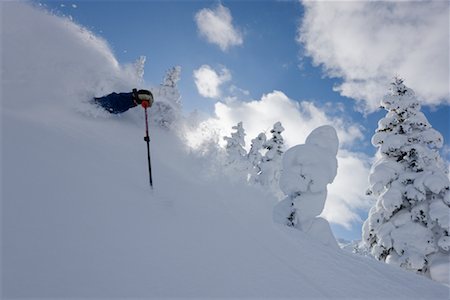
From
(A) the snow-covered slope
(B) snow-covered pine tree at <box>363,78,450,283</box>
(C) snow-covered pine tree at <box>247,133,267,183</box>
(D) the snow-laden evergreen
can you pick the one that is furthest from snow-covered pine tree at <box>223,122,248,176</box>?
(A) the snow-covered slope

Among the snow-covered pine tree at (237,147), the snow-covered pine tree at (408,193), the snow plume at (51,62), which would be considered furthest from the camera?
the snow-covered pine tree at (237,147)

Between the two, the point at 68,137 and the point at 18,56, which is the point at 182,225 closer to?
the point at 68,137

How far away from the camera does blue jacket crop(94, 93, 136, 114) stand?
1265cm

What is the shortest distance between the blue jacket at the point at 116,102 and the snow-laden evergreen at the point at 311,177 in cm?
969

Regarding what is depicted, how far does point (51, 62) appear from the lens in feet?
42.9

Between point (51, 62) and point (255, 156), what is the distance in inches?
1112

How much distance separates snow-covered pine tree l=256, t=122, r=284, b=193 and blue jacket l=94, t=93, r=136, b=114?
2230 centimetres

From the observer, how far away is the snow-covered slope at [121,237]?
311 cm

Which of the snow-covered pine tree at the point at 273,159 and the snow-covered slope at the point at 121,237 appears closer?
the snow-covered slope at the point at 121,237

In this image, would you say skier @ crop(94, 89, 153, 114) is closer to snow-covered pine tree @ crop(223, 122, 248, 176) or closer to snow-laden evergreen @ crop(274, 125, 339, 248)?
snow-laden evergreen @ crop(274, 125, 339, 248)

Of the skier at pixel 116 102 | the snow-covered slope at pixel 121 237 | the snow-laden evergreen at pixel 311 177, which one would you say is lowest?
the snow-covered slope at pixel 121 237

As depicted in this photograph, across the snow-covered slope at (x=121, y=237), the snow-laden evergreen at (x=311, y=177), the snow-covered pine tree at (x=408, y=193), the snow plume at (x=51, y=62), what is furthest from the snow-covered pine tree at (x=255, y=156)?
the snow-covered slope at (x=121, y=237)

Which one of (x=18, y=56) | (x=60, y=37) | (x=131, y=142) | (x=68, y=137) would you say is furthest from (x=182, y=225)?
(x=60, y=37)

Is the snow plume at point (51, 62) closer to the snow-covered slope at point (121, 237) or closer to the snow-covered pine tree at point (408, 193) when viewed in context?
the snow-covered slope at point (121, 237)
